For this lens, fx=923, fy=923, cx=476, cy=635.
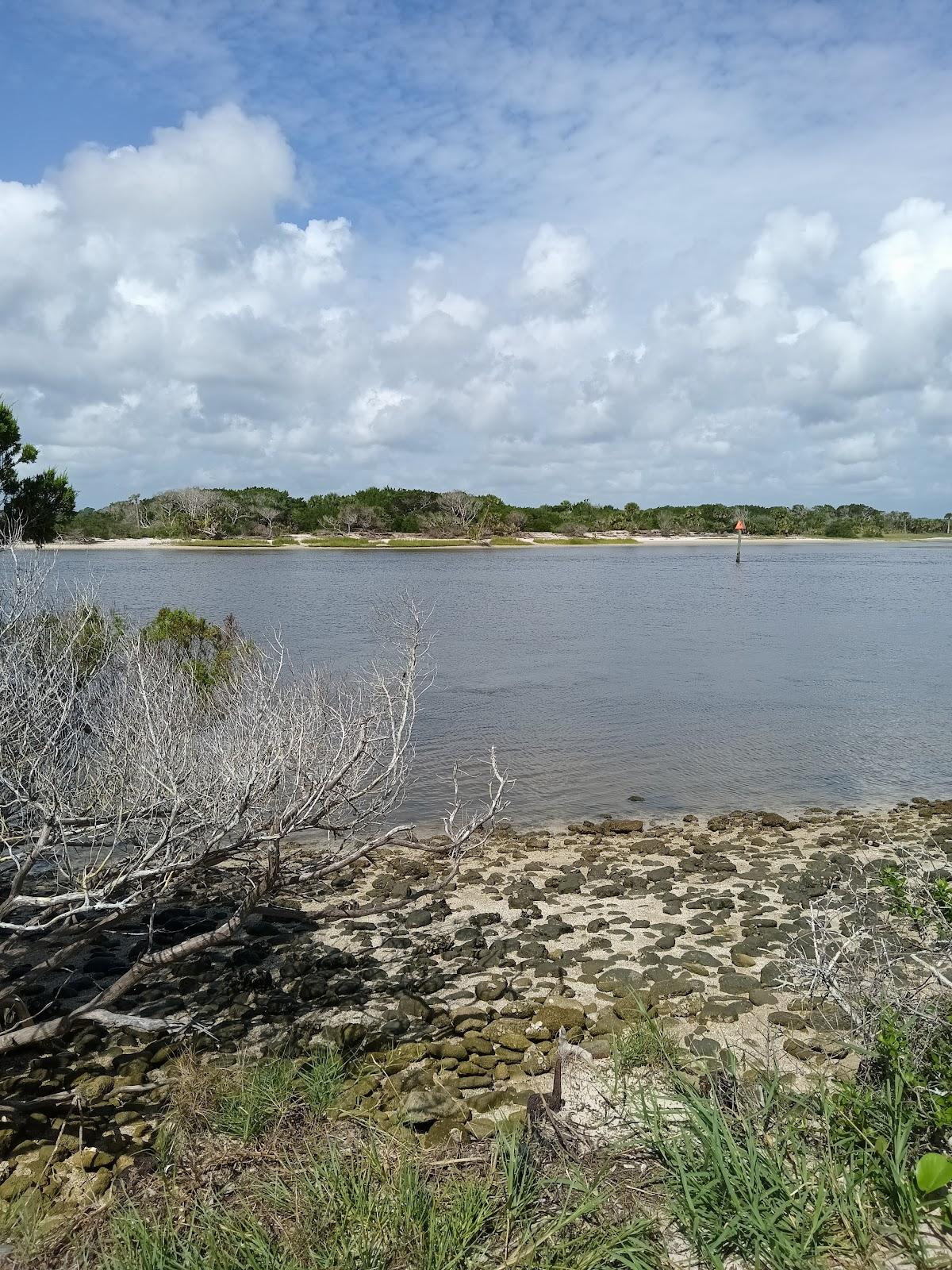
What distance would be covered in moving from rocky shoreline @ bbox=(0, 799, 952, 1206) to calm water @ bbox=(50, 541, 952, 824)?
3.67 meters

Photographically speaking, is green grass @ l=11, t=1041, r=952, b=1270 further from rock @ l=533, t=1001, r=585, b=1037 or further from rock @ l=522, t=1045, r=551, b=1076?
rock @ l=533, t=1001, r=585, b=1037

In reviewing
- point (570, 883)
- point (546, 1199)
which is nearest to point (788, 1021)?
point (546, 1199)

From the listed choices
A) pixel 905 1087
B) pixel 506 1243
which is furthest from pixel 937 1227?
pixel 506 1243

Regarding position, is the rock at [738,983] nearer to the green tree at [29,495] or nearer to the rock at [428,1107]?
the rock at [428,1107]

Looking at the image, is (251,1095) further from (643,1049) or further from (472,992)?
(472,992)

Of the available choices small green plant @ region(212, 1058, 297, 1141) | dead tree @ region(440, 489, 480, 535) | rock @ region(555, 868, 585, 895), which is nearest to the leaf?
small green plant @ region(212, 1058, 297, 1141)

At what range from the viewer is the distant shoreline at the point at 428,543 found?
335ft

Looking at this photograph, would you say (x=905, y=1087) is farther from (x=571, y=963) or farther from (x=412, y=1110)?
(x=571, y=963)

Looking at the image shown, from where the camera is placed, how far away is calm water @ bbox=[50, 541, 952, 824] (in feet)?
61.0

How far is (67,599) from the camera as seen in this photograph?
18297mm

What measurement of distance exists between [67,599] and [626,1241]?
1672 centimetres

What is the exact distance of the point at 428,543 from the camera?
118 m

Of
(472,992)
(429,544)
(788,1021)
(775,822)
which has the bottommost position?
(775,822)

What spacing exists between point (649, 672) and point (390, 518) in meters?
96.5
